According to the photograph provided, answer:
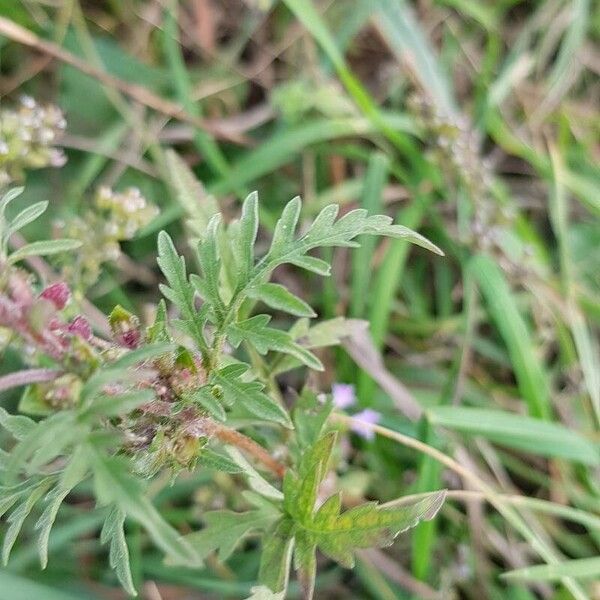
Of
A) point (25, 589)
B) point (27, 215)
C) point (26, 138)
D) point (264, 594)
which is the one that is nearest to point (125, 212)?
point (26, 138)

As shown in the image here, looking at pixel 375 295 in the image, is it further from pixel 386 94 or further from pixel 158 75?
pixel 158 75

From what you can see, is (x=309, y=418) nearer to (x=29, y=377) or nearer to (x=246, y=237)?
(x=246, y=237)

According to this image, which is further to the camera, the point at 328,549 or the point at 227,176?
the point at 227,176

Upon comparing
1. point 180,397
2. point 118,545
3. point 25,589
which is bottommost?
point 25,589

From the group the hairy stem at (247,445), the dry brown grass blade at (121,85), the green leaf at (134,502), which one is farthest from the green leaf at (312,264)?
the dry brown grass blade at (121,85)

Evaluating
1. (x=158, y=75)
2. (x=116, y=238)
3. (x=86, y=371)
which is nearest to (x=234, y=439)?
(x=86, y=371)

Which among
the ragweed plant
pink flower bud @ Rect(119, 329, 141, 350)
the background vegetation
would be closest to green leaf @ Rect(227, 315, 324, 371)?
the ragweed plant
